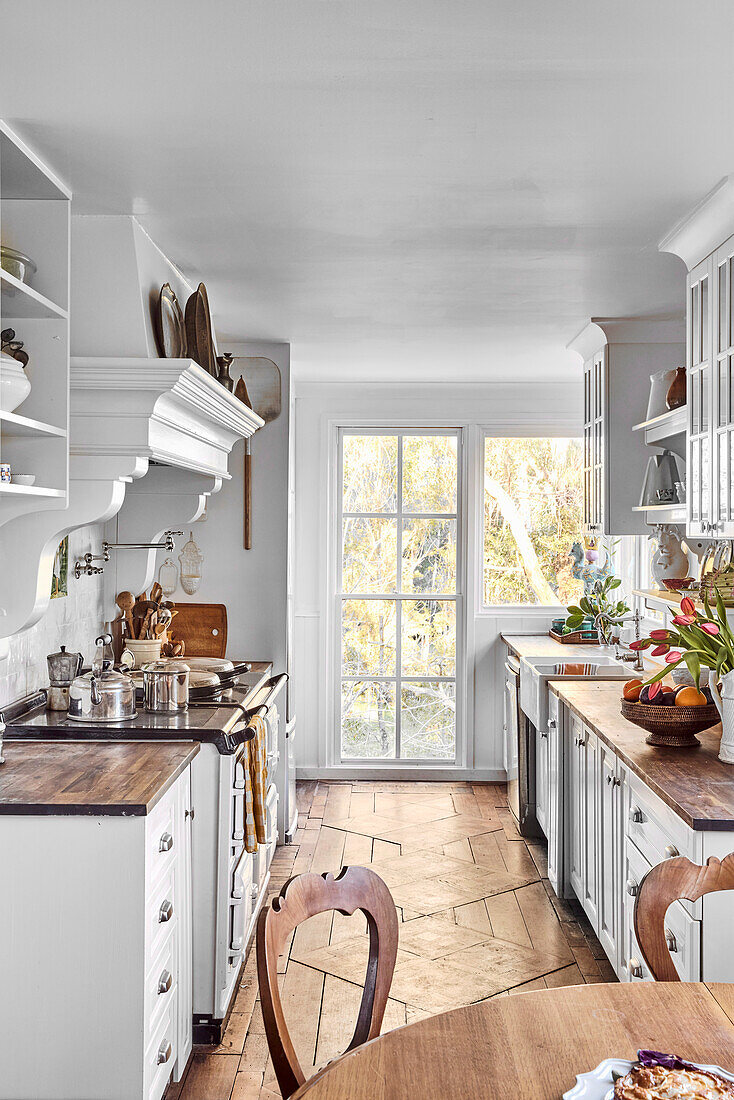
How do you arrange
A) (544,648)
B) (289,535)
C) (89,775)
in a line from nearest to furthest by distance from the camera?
(89,775)
(289,535)
(544,648)

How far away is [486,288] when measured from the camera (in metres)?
3.67

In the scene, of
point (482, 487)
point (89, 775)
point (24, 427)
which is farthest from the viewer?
point (482, 487)

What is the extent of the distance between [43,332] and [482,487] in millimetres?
3885

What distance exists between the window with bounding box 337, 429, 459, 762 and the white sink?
3.71 feet

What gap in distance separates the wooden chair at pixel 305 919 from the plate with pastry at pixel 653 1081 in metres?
0.41

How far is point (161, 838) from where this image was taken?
248cm

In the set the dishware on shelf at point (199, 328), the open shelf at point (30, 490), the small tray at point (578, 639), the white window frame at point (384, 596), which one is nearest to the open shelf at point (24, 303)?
the open shelf at point (30, 490)

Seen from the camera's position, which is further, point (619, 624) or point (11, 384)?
point (619, 624)

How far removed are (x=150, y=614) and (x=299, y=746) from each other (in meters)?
2.10

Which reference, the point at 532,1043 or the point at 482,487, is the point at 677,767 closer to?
the point at 532,1043

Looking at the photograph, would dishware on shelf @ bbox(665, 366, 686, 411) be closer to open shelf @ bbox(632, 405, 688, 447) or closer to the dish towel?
open shelf @ bbox(632, 405, 688, 447)

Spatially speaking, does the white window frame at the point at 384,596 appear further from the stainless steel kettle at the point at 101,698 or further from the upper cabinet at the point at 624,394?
the stainless steel kettle at the point at 101,698

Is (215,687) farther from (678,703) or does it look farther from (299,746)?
(299,746)

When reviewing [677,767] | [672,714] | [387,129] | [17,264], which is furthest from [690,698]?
[17,264]
